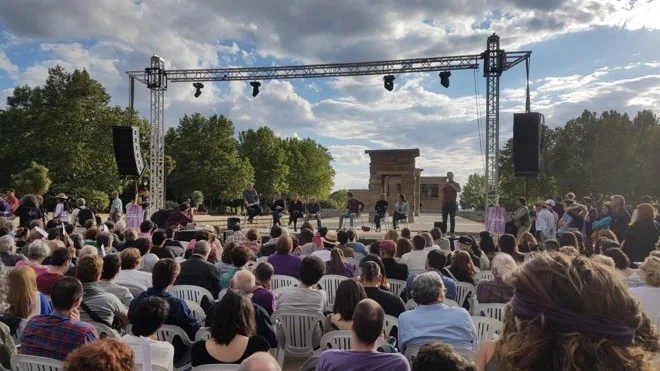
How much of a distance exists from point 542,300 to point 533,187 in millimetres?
44674

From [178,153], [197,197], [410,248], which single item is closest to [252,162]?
[178,153]

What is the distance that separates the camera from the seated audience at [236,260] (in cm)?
519

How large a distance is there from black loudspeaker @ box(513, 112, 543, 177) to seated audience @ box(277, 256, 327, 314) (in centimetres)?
1077

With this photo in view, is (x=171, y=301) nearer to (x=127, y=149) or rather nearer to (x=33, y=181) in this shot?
(x=127, y=149)

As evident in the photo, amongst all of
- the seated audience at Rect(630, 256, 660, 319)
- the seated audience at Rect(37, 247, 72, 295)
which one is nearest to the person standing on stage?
the seated audience at Rect(630, 256, 660, 319)

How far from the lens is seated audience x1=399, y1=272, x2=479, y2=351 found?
326 centimetres

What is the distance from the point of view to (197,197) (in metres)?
30.6

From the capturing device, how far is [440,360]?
5.78 ft

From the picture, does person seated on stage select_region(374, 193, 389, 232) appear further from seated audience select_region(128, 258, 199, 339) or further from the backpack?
seated audience select_region(128, 258, 199, 339)

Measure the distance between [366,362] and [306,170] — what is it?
171ft

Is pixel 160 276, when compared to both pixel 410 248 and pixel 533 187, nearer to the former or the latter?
pixel 410 248

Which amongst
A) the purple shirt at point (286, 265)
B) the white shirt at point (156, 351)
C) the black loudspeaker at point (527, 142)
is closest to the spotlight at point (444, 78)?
the black loudspeaker at point (527, 142)

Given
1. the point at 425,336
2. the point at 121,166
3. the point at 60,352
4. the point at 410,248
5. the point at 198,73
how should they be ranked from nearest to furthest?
1. the point at 60,352
2. the point at 425,336
3. the point at 410,248
4. the point at 121,166
5. the point at 198,73

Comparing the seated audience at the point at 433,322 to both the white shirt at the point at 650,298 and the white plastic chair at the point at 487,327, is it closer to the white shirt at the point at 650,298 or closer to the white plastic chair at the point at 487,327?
the white plastic chair at the point at 487,327
